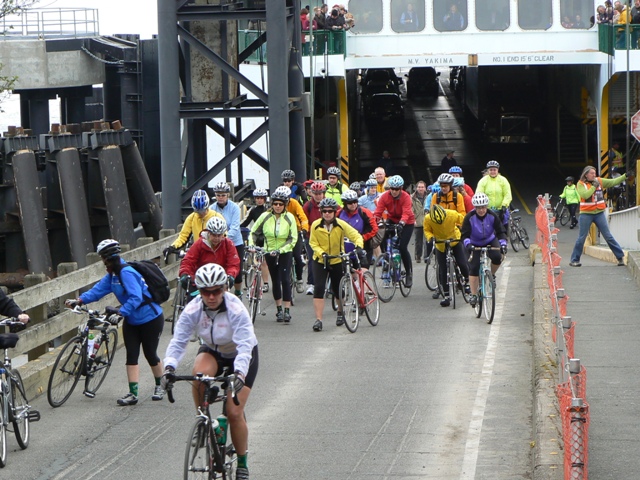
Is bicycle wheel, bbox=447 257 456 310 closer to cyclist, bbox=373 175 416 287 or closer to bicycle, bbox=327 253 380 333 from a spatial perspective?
cyclist, bbox=373 175 416 287

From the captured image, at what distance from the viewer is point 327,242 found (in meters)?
15.7

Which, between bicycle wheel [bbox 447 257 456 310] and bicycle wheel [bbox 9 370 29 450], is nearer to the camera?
bicycle wheel [bbox 9 370 29 450]

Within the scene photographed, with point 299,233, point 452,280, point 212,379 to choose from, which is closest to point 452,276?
point 452,280

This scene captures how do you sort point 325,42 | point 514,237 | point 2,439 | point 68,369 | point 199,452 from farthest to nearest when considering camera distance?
point 325,42 → point 514,237 → point 68,369 → point 2,439 → point 199,452

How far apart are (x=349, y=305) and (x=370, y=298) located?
48cm

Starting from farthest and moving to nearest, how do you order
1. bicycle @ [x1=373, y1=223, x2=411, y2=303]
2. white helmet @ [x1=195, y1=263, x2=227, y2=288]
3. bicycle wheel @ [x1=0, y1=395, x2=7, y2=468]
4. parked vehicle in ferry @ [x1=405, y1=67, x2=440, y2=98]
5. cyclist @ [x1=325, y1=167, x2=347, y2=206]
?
1. parked vehicle in ferry @ [x1=405, y1=67, x2=440, y2=98]
2. cyclist @ [x1=325, y1=167, x2=347, y2=206]
3. bicycle @ [x1=373, y1=223, x2=411, y2=303]
4. bicycle wheel @ [x1=0, y1=395, x2=7, y2=468]
5. white helmet @ [x1=195, y1=263, x2=227, y2=288]

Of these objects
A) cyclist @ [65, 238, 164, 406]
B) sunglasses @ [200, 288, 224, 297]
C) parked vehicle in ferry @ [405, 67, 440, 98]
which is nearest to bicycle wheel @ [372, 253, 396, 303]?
cyclist @ [65, 238, 164, 406]

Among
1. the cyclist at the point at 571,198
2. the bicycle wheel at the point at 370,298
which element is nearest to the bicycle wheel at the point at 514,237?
the cyclist at the point at 571,198

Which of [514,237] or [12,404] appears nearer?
[12,404]

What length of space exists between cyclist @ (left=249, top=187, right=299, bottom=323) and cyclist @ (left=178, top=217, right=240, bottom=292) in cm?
251

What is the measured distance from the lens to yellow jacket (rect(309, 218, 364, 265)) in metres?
15.6

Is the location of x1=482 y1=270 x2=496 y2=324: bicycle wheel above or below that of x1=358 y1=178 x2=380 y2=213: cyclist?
below

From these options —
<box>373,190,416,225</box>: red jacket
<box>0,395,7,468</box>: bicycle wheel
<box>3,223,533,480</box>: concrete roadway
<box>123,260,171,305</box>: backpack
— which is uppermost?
<box>373,190,416,225</box>: red jacket

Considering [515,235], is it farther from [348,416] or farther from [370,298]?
[348,416]
